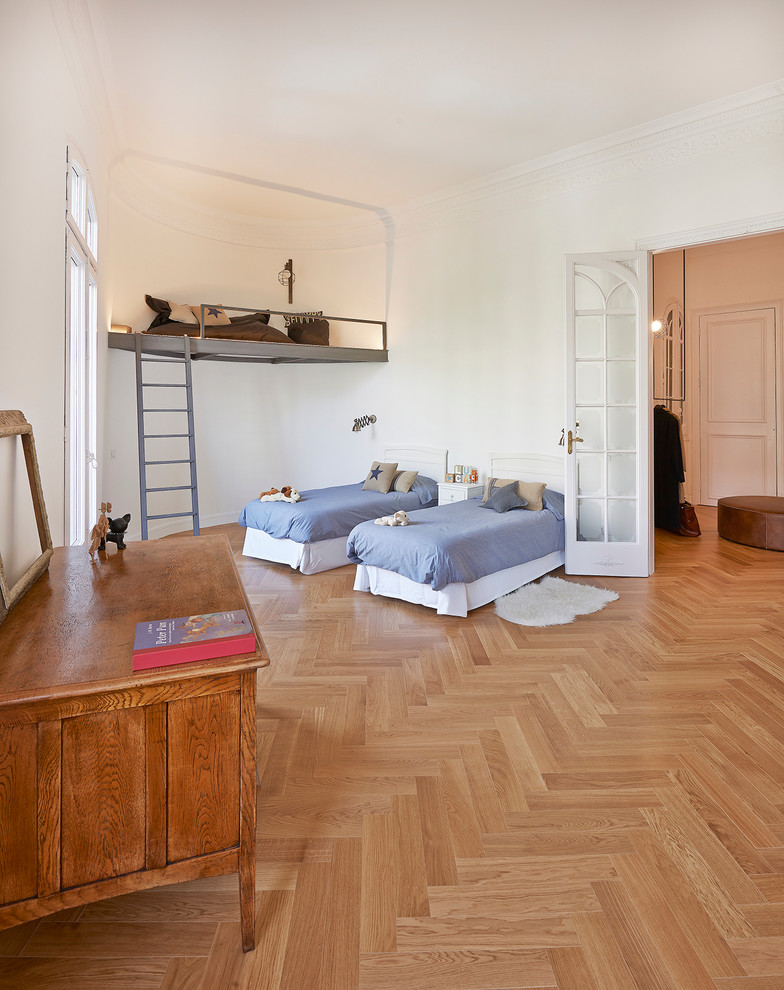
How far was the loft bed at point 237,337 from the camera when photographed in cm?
573

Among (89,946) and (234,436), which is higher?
(234,436)

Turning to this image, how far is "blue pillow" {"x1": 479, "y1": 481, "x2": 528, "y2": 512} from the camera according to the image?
204 inches

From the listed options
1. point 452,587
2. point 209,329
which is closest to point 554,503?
point 452,587

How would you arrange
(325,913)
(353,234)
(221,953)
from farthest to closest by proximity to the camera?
(353,234) < (325,913) < (221,953)

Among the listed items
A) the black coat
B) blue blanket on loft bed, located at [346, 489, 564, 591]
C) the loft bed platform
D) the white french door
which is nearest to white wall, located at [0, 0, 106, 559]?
blue blanket on loft bed, located at [346, 489, 564, 591]

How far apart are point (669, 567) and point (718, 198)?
2.92 m

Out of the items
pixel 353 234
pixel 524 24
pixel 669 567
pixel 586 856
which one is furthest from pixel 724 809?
pixel 353 234

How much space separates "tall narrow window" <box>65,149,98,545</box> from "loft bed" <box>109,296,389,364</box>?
3.71 feet

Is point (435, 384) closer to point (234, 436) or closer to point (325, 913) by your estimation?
point (234, 436)

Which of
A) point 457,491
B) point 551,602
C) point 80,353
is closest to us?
point 80,353

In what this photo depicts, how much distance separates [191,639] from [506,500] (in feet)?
→ 13.2

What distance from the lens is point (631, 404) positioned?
501cm

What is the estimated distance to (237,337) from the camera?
6.15 meters

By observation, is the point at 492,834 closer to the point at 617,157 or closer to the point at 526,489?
the point at 526,489
